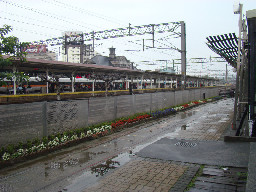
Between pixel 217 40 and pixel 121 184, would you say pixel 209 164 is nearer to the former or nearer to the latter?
pixel 121 184

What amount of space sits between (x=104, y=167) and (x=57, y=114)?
3.87 meters

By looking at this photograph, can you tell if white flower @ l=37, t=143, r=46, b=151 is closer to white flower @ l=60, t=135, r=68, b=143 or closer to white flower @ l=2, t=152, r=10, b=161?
white flower @ l=60, t=135, r=68, b=143

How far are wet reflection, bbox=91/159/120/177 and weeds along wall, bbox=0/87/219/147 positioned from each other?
301cm

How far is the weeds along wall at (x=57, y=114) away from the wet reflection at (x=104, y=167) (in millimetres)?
3011

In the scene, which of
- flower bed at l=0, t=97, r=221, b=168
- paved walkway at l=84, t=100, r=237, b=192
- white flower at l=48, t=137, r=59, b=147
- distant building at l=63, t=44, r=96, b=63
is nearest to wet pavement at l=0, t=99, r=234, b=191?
paved walkway at l=84, t=100, r=237, b=192

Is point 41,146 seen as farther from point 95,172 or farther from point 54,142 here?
point 95,172

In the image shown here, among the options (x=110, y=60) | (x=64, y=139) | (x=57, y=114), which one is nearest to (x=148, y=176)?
(x=64, y=139)

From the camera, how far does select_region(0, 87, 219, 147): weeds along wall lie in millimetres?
7988

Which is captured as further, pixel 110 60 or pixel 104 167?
pixel 110 60

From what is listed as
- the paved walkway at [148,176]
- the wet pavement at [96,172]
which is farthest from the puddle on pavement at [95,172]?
the paved walkway at [148,176]

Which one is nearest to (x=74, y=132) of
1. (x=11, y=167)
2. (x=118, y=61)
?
(x=11, y=167)

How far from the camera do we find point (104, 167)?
22.9ft

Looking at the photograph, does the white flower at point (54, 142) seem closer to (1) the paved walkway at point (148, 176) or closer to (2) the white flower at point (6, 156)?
(2) the white flower at point (6, 156)

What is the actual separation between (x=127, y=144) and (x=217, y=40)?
525cm
